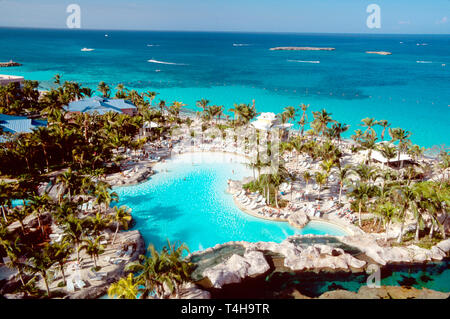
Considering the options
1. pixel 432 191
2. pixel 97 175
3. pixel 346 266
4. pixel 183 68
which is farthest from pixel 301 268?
pixel 183 68

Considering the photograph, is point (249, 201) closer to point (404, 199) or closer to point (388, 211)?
point (388, 211)

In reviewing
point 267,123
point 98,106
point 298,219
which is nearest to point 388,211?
point 298,219

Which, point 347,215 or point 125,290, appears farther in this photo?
point 347,215

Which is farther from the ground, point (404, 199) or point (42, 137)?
point (42, 137)

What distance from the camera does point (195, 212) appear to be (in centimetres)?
2636

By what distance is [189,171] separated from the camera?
3412 cm

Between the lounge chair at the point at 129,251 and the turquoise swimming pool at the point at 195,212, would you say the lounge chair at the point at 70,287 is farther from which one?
the turquoise swimming pool at the point at 195,212

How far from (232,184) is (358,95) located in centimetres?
5966

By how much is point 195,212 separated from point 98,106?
2817 centimetres

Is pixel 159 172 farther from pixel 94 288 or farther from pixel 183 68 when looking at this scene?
pixel 183 68

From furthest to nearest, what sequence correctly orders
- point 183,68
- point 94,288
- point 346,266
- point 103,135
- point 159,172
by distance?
point 183,68 < point 103,135 < point 159,172 < point 346,266 < point 94,288

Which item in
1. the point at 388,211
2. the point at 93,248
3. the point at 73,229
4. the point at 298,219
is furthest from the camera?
the point at 298,219

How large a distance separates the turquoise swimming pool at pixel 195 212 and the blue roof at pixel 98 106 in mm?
16553

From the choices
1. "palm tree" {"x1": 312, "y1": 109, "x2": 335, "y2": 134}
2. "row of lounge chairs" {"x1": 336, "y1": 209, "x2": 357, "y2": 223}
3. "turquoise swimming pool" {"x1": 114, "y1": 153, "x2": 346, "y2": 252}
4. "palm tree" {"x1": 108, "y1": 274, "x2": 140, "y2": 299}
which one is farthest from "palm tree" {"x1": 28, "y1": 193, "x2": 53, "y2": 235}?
"palm tree" {"x1": 312, "y1": 109, "x2": 335, "y2": 134}
